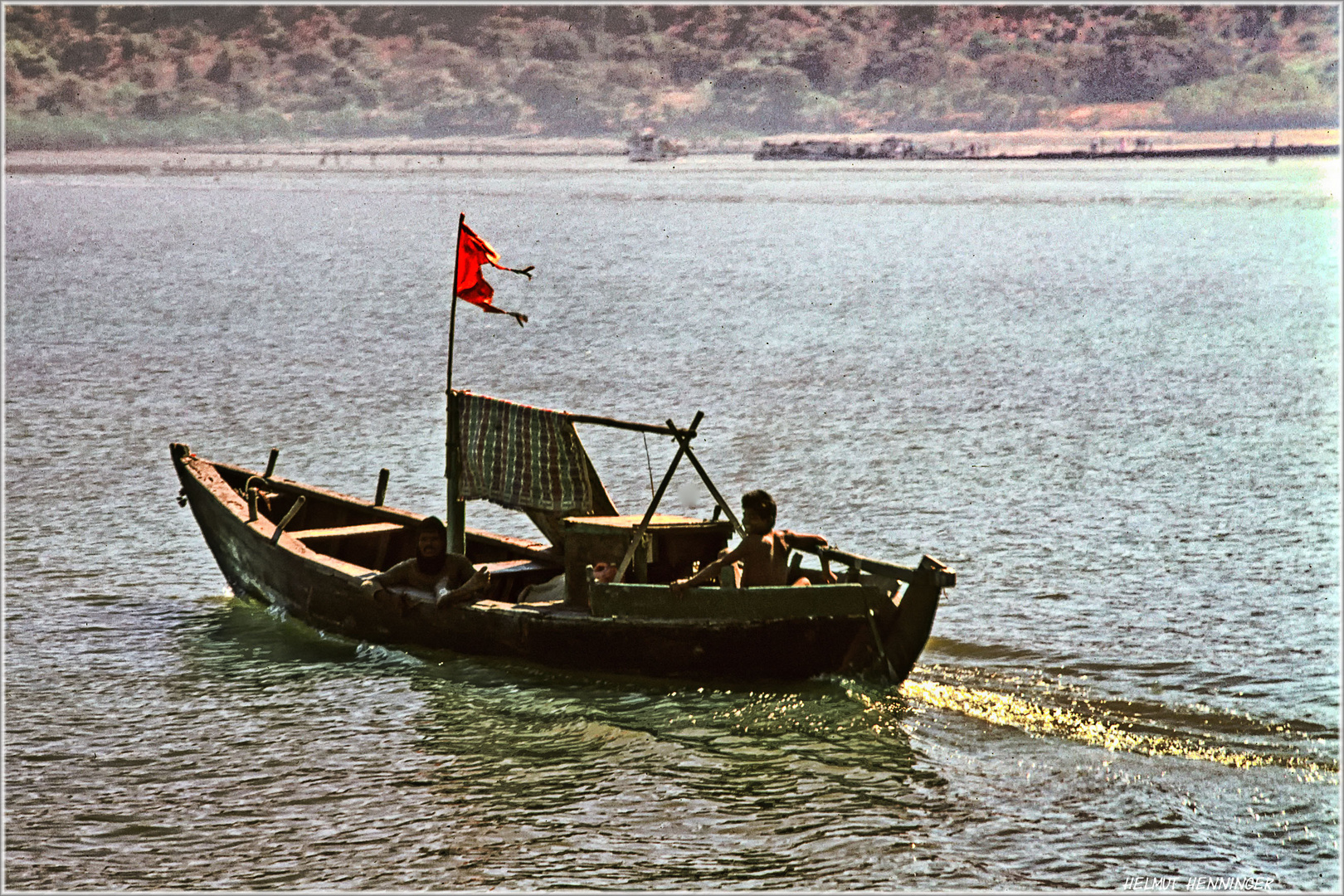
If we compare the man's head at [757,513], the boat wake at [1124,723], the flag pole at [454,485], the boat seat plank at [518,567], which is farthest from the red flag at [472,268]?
the boat wake at [1124,723]

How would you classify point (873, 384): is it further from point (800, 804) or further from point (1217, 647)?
point (800, 804)

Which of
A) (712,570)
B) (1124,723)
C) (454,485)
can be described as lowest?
(1124,723)

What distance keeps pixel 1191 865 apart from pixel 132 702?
9.70 m

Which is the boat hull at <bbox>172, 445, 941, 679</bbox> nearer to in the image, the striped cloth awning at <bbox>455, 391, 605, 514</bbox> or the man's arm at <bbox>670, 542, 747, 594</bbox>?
the man's arm at <bbox>670, 542, 747, 594</bbox>

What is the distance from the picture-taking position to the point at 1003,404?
35.6 meters

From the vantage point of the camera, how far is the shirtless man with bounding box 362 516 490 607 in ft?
53.8

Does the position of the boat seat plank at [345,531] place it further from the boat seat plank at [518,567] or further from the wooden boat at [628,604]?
the boat seat plank at [518,567]

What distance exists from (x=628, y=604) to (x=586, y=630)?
518mm

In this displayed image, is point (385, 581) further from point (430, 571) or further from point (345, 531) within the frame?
point (345, 531)

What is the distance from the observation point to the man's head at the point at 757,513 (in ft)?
48.2

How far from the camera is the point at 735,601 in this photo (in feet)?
48.5

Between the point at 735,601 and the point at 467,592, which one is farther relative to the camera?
the point at 467,592

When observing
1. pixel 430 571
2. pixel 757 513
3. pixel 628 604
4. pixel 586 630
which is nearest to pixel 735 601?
pixel 757 513

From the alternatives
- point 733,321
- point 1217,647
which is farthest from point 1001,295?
point 1217,647
